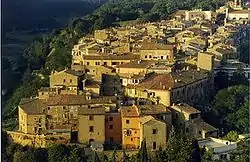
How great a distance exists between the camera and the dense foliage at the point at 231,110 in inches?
217

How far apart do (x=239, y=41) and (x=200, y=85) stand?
3.37m

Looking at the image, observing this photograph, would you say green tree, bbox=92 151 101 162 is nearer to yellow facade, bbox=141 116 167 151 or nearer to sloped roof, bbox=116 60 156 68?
yellow facade, bbox=141 116 167 151

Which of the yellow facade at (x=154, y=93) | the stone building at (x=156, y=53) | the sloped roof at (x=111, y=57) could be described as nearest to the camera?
the yellow facade at (x=154, y=93)

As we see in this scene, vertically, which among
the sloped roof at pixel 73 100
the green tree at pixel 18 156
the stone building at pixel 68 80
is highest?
the stone building at pixel 68 80

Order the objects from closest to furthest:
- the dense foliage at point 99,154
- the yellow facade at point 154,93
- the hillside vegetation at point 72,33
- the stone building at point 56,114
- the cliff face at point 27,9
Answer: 1. the cliff face at point 27,9
2. the dense foliage at point 99,154
3. the stone building at point 56,114
4. the yellow facade at point 154,93
5. the hillside vegetation at point 72,33

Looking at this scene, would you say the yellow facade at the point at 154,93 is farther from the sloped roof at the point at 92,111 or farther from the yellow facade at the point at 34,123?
the yellow facade at the point at 34,123

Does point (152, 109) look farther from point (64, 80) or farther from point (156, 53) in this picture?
point (156, 53)

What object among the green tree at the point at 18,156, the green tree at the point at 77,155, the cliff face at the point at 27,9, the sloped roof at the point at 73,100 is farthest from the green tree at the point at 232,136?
the cliff face at the point at 27,9

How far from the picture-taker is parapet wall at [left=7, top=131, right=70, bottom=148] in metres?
5.10

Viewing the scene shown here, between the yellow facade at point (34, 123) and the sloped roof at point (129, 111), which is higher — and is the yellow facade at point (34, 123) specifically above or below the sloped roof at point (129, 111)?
below

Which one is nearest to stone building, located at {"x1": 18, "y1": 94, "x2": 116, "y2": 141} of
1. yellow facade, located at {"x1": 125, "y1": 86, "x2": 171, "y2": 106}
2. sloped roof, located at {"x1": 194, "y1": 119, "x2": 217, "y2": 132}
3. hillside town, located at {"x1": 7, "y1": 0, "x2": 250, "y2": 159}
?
hillside town, located at {"x1": 7, "y1": 0, "x2": 250, "y2": 159}

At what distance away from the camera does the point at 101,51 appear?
741 cm

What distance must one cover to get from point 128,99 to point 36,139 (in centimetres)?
100

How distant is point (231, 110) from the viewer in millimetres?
5758
